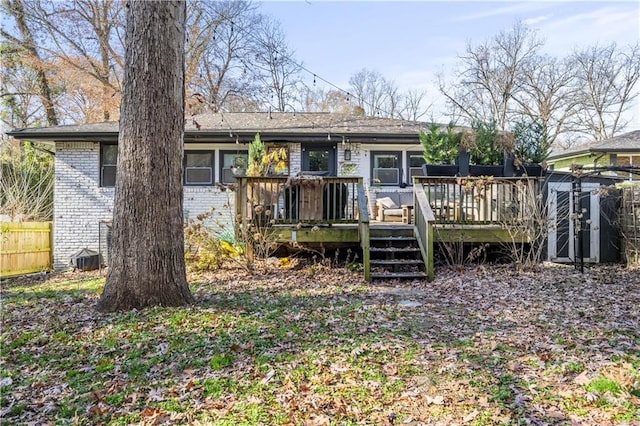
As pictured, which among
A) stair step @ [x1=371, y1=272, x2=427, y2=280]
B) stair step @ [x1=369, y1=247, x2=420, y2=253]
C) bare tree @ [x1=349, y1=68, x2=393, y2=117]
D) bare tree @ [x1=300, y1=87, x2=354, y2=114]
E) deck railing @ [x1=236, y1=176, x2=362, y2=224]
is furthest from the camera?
bare tree @ [x1=349, y1=68, x2=393, y2=117]

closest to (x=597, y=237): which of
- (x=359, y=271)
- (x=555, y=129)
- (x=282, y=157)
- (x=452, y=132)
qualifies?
(x=452, y=132)

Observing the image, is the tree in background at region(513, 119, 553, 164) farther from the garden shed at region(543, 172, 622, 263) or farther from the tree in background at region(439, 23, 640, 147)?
the tree in background at region(439, 23, 640, 147)

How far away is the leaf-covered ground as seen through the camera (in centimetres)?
277

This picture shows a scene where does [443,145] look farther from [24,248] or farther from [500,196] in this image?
[24,248]

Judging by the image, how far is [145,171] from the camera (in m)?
4.89

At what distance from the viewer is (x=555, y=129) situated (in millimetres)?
25141

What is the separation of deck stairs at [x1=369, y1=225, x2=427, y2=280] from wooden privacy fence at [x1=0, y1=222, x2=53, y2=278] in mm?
9333

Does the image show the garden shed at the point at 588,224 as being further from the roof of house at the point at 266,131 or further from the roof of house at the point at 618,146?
the roof of house at the point at 618,146

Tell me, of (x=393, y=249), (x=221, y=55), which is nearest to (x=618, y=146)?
(x=393, y=249)

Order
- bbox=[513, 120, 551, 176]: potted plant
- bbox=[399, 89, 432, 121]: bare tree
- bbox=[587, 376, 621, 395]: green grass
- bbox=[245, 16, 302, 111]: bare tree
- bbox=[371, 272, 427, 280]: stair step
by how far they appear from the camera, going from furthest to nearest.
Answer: bbox=[399, 89, 432, 121]: bare tree → bbox=[245, 16, 302, 111]: bare tree → bbox=[513, 120, 551, 176]: potted plant → bbox=[371, 272, 427, 280]: stair step → bbox=[587, 376, 621, 395]: green grass

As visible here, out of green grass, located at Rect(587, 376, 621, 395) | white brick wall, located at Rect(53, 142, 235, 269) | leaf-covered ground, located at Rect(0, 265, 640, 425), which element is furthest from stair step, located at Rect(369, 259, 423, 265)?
white brick wall, located at Rect(53, 142, 235, 269)

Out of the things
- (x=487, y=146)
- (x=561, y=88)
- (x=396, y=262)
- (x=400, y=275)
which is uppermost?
(x=561, y=88)

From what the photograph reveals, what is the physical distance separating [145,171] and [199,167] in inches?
A: 281

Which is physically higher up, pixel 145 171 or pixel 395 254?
pixel 145 171
